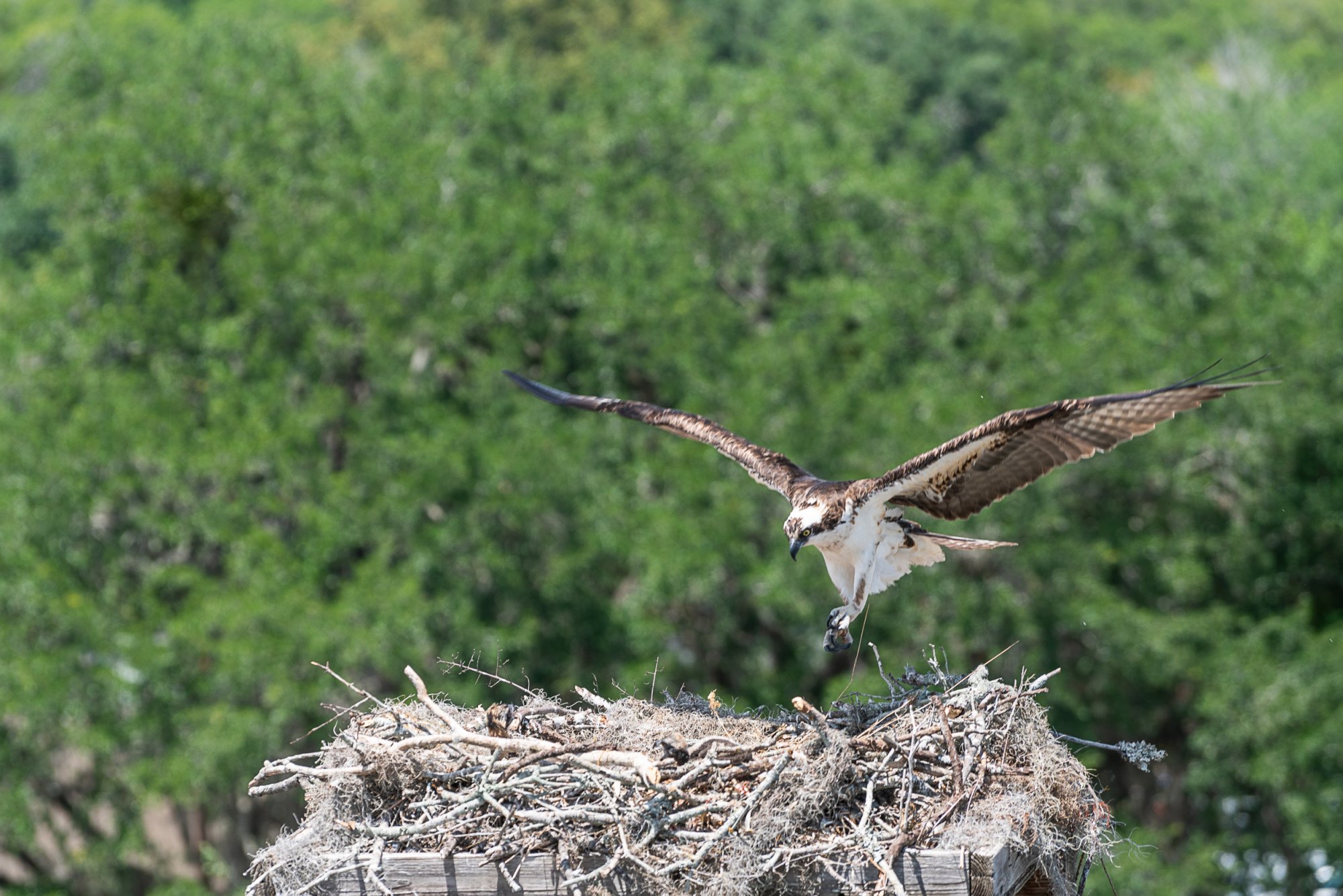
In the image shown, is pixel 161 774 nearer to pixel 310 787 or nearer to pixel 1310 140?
pixel 310 787

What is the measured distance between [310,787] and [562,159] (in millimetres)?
20444

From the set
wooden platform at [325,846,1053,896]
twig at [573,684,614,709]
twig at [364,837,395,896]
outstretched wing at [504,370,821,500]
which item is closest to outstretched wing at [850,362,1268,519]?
outstretched wing at [504,370,821,500]

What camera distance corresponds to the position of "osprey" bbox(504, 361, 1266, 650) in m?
6.55

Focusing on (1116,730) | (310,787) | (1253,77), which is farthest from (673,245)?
(1253,77)

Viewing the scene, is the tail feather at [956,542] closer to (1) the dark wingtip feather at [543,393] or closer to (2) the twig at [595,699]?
(2) the twig at [595,699]

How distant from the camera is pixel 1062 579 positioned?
18.0 m

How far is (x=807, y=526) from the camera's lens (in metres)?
7.19

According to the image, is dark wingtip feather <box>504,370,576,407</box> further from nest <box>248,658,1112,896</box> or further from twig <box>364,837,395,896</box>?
twig <box>364,837,395,896</box>

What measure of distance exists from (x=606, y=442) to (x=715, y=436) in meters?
11.5

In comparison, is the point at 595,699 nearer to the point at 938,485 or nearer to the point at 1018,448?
the point at 938,485

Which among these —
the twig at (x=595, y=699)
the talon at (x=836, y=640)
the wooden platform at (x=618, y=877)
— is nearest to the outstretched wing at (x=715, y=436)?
the talon at (x=836, y=640)

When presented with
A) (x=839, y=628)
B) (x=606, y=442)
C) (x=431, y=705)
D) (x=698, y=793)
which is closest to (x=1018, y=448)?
(x=839, y=628)

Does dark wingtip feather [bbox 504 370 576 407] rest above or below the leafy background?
above

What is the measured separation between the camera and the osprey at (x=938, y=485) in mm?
6551
